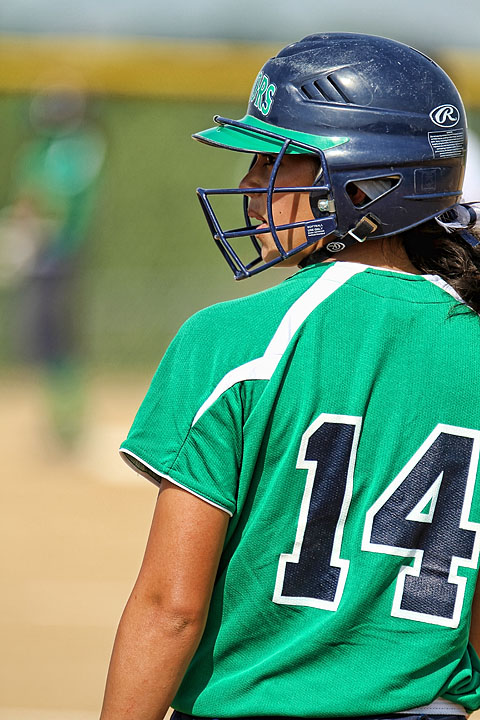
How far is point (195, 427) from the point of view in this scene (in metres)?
1.73

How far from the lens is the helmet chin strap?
1926 mm

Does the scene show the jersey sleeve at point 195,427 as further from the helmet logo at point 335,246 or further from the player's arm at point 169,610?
the helmet logo at point 335,246

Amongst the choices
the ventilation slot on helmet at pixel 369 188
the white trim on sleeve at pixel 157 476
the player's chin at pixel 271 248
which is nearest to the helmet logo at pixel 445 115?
the ventilation slot on helmet at pixel 369 188

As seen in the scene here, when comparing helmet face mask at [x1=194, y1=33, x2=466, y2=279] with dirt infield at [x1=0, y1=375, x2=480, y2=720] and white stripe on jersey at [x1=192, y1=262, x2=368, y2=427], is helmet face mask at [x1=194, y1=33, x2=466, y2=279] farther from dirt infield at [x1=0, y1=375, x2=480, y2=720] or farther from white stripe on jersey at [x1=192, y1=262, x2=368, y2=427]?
dirt infield at [x1=0, y1=375, x2=480, y2=720]

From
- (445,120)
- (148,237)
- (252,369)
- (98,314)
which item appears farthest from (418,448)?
(148,237)

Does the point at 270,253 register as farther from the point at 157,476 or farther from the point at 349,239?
the point at 157,476

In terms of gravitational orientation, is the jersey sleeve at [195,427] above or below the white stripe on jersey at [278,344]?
below

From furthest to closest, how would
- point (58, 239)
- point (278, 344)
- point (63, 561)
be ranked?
point (58, 239) < point (63, 561) < point (278, 344)

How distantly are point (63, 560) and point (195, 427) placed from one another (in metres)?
4.69

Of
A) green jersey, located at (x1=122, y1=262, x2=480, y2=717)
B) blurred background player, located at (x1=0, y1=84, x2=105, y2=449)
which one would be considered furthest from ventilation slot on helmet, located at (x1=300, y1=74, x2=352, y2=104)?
blurred background player, located at (x1=0, y1=84, x2=105, y2=449)

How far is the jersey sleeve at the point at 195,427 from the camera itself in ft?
5.62

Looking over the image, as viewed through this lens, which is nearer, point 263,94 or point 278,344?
point 278,344

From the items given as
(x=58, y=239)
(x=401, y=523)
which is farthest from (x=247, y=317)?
(x=58, y=239)

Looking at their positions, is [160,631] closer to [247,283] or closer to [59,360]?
[59,360]
